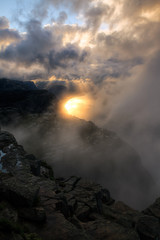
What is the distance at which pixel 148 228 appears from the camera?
647 inches

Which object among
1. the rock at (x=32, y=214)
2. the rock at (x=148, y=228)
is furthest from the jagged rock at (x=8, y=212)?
the rock at (x=148, y=228)

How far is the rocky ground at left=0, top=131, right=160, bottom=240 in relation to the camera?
1023 cm

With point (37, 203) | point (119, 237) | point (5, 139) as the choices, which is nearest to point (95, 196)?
point (119, 237)

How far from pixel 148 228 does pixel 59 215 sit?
10.5 meters

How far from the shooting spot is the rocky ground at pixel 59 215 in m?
10.2

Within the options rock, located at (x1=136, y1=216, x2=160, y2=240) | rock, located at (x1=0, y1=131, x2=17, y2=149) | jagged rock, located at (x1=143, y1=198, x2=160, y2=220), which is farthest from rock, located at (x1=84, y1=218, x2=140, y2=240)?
rock, located at (x1=0, y1=131, x2=17, y2=149)

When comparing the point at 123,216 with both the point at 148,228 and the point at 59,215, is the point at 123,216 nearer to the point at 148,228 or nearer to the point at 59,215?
the point at 148,228

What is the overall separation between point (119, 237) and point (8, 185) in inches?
406

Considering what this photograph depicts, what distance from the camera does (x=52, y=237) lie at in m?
10.3

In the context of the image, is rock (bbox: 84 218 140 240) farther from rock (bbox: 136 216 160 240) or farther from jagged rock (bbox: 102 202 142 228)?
jagged rock (bbox: 102 202 142 228)

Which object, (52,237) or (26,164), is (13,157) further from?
(52,237)

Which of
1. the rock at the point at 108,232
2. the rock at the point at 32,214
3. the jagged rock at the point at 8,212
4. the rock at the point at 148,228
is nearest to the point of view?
the jagged rock at the point at 8,212

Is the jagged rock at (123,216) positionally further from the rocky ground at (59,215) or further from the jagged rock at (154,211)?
the jagged rock at (154,211)

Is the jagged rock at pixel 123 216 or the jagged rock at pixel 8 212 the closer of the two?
the jagged rock at pixel 8 212
